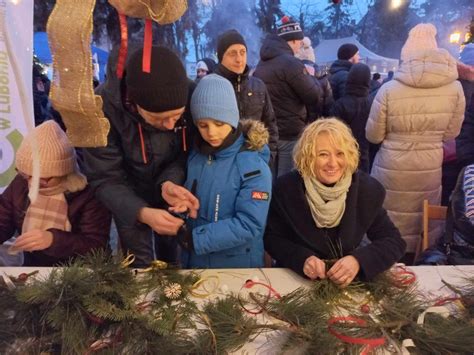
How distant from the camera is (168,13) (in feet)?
2.97

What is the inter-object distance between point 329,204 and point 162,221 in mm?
534

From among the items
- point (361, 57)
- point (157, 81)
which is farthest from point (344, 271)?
point (361, 57)

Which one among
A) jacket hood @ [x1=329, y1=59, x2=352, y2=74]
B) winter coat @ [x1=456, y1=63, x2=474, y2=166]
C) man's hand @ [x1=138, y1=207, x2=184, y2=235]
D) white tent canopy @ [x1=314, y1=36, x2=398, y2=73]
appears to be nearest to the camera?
man's hand @ [x1=138, y1=207, x2=184, y2=235]

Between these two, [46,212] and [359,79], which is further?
[359,79]

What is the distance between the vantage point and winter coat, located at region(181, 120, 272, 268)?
1.24 meters

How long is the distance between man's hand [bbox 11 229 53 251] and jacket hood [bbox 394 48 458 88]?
1.98 m

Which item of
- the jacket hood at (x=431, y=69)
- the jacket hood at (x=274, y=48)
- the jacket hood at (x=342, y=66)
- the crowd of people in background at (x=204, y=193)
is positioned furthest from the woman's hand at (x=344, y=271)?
A: the jacket hood at (x=342, y=66)

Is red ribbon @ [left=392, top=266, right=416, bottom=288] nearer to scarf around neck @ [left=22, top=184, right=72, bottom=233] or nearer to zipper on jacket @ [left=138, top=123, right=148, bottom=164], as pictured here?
zipper on jacket @ [left=138, top=123, right=148, bottom=164]

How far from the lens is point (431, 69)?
84.7 inches

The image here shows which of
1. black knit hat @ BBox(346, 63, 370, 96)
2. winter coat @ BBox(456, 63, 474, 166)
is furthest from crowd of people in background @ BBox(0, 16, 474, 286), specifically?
black knit hat @ BBox(346, 63, 370, 96)

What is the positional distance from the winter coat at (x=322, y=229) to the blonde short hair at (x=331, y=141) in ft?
0.17

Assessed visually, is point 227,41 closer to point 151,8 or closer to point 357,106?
point 357,106

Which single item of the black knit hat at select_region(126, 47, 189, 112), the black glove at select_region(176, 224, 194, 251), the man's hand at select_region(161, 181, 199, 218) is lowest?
the black glove at select_region(176, 224, 194, 251)

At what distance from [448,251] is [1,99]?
2.22m
